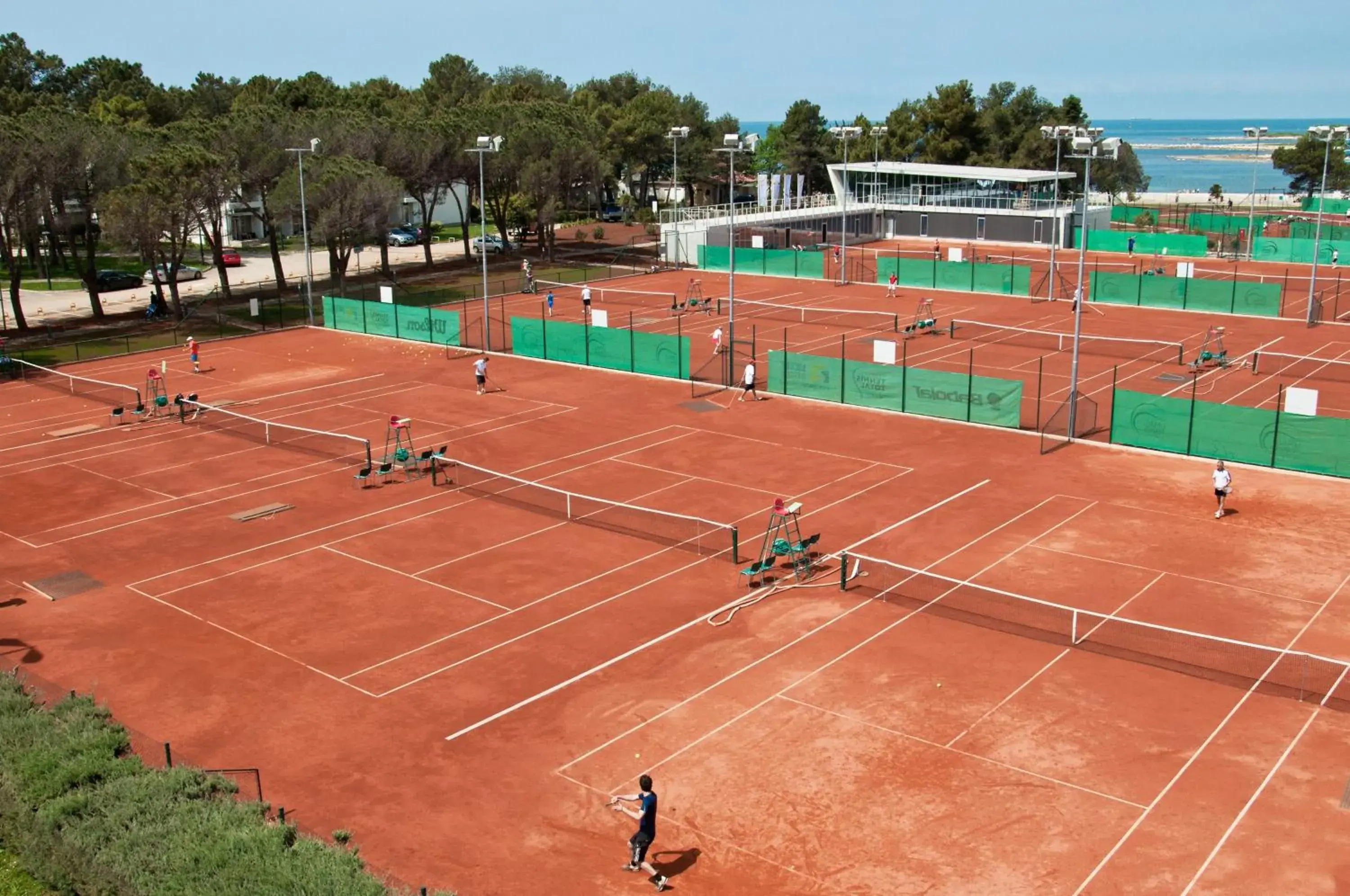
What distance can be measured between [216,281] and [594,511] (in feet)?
194

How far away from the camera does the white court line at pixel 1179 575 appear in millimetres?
25984

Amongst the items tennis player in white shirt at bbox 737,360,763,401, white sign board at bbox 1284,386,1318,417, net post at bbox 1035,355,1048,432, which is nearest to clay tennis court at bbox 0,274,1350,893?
net post at bbox 1035,355,1048,432

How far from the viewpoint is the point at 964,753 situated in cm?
1956

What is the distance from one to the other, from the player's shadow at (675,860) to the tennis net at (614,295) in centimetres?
5076

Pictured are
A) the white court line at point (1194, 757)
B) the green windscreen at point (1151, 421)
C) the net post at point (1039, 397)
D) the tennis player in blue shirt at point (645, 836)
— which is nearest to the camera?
the tennis player in blue shirt at point (645, 836)

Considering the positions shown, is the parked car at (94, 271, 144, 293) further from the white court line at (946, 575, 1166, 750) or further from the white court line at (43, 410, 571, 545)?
the white court line at (946, 575, 1166, 750)

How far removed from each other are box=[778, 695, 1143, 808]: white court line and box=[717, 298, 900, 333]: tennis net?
1538 inches

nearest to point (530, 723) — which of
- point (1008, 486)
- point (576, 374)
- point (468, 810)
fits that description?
point (468, 810)

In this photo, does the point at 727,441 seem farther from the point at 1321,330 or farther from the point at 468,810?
the point at 1321,330

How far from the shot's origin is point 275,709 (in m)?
21.8

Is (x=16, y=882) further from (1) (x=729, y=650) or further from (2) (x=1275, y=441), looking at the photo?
(2) (x=1275, y=441)

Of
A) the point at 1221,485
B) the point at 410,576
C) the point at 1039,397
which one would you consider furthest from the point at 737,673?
the point at 1039,397

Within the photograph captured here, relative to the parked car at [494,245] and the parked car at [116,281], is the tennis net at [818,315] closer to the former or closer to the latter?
the parked car at [494,245]

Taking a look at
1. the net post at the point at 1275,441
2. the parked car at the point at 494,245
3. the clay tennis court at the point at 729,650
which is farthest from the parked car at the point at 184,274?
the net post at the point at 1275,441
